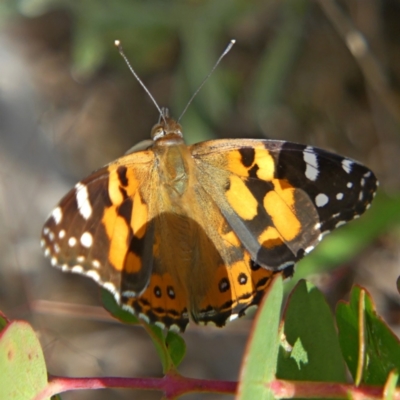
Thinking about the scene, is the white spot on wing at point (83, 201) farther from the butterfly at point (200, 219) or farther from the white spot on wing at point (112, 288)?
the white spot on wing at point (112, 288)

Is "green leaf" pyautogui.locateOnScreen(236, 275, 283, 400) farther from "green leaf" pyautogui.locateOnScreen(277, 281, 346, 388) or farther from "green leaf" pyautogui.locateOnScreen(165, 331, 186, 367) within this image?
"green leaf" pyautogui.locateOnScreen(165, 331, 186, 367)

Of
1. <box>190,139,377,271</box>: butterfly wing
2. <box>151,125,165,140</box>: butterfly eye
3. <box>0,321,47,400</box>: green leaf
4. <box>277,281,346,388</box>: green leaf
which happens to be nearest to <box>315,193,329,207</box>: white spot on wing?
<box>190,139,377,271</box>: butterfly wing

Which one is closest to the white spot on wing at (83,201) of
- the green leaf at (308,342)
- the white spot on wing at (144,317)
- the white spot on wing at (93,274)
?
the white spot on wing at (93,274)

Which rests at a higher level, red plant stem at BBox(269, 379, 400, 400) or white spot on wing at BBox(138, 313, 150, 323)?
white spot on wing at BBox(138, 313, 150, 323)

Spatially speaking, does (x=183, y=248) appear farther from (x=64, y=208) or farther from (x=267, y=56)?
(x=267, y=56)

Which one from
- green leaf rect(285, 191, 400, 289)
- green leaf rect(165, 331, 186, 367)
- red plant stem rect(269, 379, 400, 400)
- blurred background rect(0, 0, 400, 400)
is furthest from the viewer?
blurred background rect(0, 0, 400, 400)
